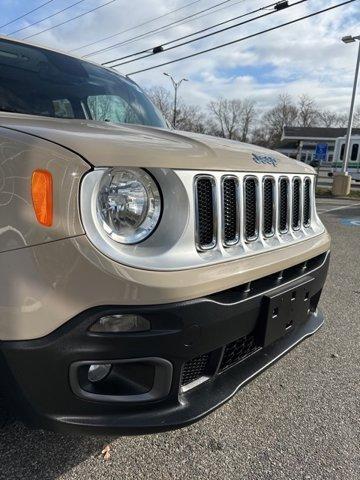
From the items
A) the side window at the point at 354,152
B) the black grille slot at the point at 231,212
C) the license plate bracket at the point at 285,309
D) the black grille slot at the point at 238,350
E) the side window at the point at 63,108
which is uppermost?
the side window at the point at 63,108

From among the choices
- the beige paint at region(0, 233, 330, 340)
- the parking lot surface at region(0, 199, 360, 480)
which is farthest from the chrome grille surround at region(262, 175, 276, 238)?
the parking lot surface at region(0, 199, 360, 480)

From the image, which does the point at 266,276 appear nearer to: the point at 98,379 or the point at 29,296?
the point at 98,379

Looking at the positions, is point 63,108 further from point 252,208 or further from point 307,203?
point 307,203

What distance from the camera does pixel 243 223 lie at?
82.1 inches

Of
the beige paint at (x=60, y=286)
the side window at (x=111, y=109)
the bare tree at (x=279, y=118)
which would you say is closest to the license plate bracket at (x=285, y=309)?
the beige paint at (x=60, y=286)

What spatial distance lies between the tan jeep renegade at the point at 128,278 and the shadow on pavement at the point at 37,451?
1.42ft

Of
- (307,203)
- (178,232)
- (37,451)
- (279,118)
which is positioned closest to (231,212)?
(178,232)

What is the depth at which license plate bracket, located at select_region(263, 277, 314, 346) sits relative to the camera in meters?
2.05

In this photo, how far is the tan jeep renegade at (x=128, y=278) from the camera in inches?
61.6

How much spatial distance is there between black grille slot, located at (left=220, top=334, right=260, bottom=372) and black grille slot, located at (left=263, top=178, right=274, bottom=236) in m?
0.57

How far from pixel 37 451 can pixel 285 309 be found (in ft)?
4.48

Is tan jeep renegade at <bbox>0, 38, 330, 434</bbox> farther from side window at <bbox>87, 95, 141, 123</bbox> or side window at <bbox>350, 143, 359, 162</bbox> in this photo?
side window at <bbox>350, 143, 359, 162</bbox>

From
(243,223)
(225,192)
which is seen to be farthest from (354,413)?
(225,192)

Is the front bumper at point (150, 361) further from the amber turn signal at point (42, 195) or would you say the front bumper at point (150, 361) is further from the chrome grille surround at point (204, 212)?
the amber turn signal at point (42, 195)
